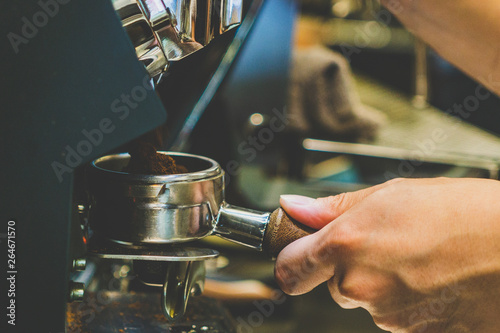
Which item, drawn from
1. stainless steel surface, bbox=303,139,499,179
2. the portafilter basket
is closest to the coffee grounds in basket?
the portafilter basket

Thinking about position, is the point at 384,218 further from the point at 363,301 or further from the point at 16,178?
the point at 16,178

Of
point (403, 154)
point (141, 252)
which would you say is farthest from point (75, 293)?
point (403, 154)

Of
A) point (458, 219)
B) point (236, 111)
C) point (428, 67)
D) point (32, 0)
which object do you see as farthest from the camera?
point (428, 67)

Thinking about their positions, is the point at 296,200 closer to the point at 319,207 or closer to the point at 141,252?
the point at 319,207

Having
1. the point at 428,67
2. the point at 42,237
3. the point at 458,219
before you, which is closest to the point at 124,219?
the point at 42,237

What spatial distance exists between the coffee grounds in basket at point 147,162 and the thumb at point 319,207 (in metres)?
0.13

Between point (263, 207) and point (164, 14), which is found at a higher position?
point (164, 14)

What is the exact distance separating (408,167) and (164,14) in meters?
0.93

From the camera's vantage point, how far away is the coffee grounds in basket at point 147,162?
1.46 ft

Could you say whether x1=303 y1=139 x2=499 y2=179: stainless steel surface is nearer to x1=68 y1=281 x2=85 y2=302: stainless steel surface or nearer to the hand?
the hand

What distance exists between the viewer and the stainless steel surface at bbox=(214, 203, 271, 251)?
0.47 m

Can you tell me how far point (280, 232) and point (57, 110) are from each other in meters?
0.25

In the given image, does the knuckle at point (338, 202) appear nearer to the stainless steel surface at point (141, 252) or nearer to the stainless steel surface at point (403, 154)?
the stainless steel surface at point (141, 252)

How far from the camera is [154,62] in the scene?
0.40 metres
